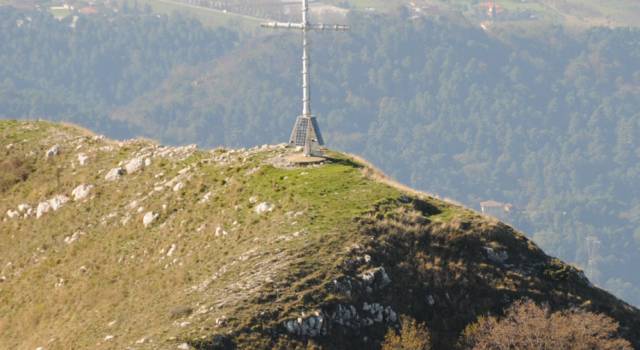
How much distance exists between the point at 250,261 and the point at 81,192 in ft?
58.9

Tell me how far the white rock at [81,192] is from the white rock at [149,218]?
6661 mm

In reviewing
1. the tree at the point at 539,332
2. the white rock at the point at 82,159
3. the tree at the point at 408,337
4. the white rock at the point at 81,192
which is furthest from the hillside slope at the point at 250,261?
the white rock at the point at 82,159

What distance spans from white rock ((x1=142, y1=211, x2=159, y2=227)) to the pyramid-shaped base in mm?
8068

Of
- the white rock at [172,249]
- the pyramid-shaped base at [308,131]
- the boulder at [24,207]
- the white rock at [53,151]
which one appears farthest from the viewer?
the white rock at [53,151]

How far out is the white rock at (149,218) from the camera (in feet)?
201

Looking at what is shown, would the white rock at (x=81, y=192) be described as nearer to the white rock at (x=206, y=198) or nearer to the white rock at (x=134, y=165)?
the white rock at (x=134, y=165)

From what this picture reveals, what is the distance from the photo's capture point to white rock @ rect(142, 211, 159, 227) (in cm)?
6122

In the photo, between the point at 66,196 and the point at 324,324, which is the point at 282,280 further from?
the point at 66,196

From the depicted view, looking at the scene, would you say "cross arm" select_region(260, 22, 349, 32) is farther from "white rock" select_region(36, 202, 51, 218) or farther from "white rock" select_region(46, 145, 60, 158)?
"white rock" select_region(46, 145, 60, 158)

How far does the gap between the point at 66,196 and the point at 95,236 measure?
6193mm

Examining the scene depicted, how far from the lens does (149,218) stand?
202 feet

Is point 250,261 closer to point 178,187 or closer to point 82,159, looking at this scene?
point 178,187

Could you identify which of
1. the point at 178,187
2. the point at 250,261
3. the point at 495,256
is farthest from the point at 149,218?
the point at 495,256

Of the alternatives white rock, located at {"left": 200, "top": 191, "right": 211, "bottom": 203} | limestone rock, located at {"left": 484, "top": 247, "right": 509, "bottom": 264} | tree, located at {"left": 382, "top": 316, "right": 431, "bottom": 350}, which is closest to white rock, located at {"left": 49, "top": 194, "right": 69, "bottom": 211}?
white rock, located at {"left": 200, "top": 191, "right": 211, "bottom": 203}
